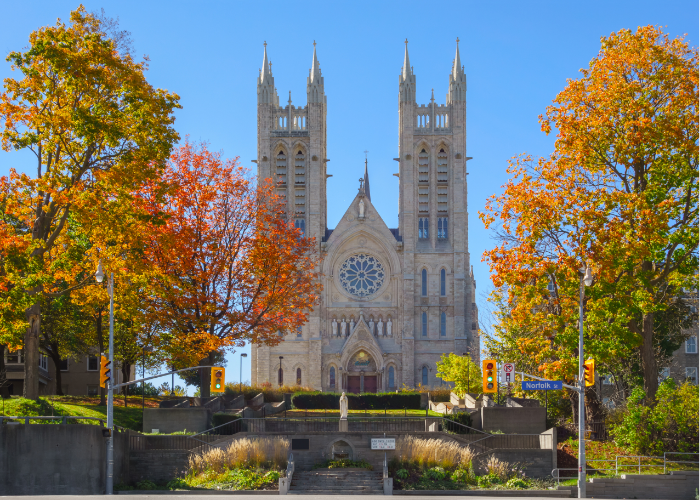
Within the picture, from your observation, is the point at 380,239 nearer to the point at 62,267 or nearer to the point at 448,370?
the point at 448,370

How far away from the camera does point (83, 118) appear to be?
26203mm

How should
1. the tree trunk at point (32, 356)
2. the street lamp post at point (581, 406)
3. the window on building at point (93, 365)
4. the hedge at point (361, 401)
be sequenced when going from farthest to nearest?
the window on building at point (93, 365) < the hedge at point (361, 401) < the tree trunk at point (32, 356) < the street lamp post at point (581, 406)

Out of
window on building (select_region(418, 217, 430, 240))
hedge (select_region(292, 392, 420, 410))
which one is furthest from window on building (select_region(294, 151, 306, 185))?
hedge (select_region(292, 392, 420, 410))

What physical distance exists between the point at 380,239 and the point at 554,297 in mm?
39964

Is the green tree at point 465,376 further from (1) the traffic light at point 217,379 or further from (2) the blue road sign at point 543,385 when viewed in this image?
(1) the traffic light at point 217,379

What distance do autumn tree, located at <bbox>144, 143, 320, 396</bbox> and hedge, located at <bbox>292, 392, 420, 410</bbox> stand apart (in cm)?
1131

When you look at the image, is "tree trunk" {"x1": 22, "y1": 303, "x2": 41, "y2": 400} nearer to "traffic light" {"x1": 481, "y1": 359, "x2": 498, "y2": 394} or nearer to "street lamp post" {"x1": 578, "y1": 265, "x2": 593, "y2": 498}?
"traffic light" {"x1": 481, "y1": 359, "x2": 498, "y2": 394}

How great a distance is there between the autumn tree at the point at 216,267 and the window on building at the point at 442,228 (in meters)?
35.2

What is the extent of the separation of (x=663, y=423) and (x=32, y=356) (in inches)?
846

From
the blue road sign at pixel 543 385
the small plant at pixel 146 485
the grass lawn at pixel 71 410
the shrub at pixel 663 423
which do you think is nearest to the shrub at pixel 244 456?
the small plant at pixel 146 485

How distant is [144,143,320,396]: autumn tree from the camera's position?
34000 millimetres

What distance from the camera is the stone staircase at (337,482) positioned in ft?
88.0

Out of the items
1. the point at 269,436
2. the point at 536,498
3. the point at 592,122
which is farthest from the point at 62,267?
the point at 592,122

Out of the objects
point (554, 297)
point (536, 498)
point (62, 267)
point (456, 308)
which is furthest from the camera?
point (456, 308)
